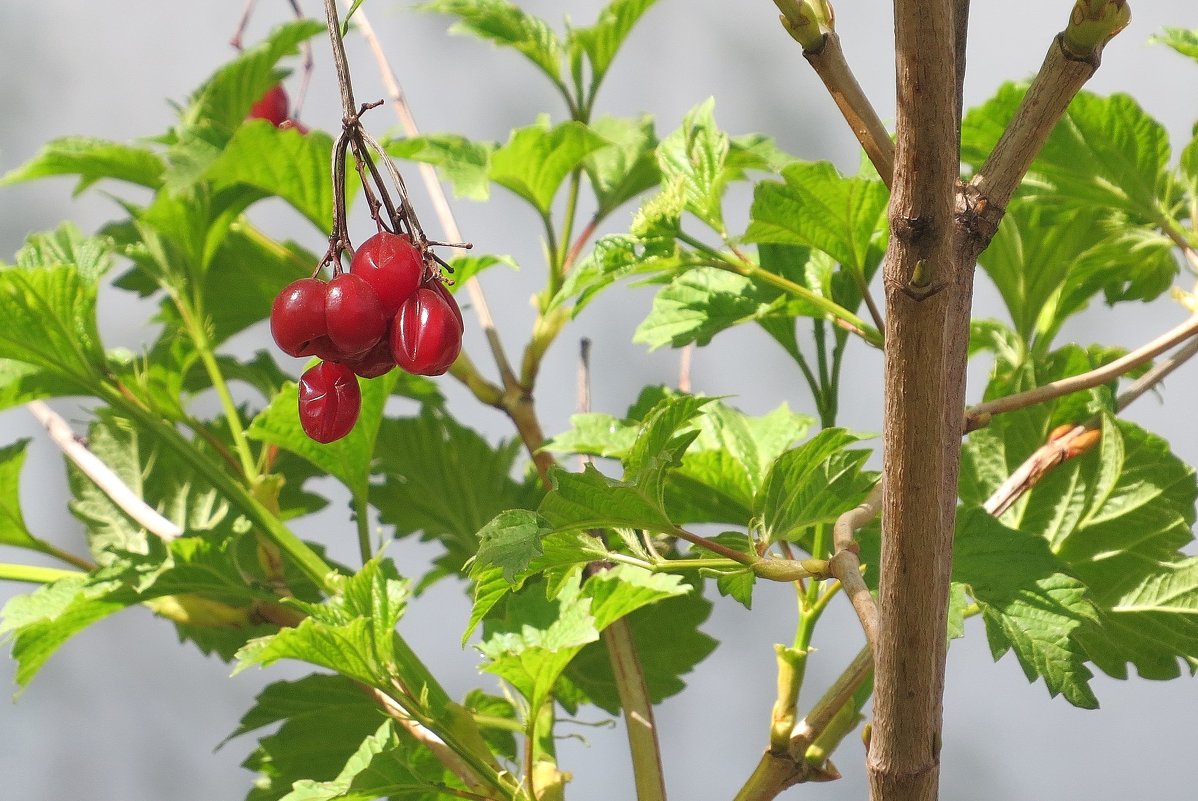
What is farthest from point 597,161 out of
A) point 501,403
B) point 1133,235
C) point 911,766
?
point 911,766

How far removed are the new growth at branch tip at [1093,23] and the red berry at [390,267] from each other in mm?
165

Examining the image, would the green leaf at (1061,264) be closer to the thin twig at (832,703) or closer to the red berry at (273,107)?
the thin twig at (832,703)

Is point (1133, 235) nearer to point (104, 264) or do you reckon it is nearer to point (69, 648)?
point (104, 264)

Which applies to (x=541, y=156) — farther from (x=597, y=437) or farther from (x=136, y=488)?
(x=136, y=488)

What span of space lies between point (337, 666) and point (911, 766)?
0.18 m

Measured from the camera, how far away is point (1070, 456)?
40cm

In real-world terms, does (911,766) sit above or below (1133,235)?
below

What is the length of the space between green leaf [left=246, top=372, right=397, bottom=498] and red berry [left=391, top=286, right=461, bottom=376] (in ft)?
0.40

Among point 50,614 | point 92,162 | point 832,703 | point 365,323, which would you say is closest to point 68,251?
point 92,162

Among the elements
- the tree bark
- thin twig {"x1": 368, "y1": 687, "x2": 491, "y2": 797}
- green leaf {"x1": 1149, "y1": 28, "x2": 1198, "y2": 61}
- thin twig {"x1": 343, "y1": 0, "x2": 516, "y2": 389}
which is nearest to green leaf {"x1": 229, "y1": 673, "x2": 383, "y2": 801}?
thin twig {"x1": 368, "y1": 687, "x2": 491, "y2": 797}

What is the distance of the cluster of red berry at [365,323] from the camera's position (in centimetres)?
28

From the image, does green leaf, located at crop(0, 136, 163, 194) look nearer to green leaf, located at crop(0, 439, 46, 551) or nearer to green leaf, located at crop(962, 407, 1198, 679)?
green leaf, located at crop(0, 439, 46, 551)

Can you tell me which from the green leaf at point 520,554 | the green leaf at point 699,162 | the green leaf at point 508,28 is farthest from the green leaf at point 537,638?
the green leaf at point 508,28

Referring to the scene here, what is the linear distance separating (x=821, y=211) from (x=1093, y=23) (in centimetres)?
15
